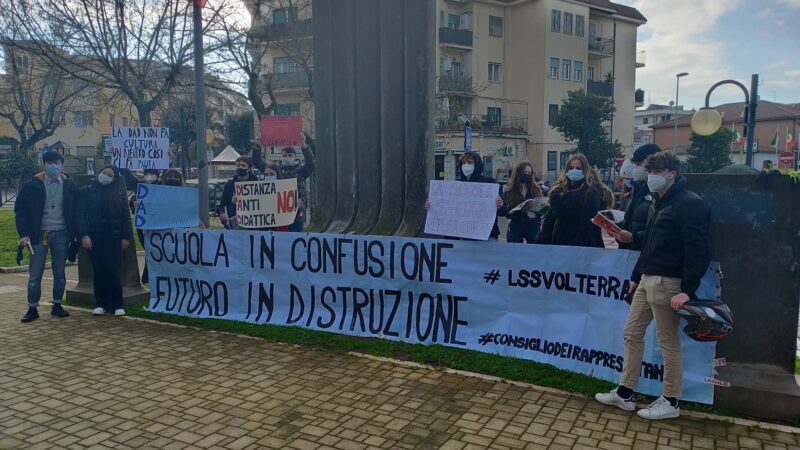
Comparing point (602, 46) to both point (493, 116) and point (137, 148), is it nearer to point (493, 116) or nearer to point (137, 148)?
point (493, 116)

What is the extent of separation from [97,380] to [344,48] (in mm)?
5594

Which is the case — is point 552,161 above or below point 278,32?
below

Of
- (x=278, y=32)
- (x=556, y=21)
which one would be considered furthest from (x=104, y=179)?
(x=556, y=21)

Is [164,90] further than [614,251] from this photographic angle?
Yes

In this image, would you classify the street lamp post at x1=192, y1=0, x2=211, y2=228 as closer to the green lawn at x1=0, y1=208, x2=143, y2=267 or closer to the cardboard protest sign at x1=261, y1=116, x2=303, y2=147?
the green lawn at x1=0, y1=208, x2=143, y2=267

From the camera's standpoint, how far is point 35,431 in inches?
194

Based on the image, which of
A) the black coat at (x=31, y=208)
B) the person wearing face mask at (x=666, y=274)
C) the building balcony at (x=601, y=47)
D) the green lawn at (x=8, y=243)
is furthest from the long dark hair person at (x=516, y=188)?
the building balcony at (x=601, y=47)

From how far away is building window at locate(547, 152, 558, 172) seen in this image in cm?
5122

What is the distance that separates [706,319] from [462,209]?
297cm

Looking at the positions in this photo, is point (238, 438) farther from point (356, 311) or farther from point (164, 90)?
point (164, 90)

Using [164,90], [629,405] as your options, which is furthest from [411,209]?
[164,90]

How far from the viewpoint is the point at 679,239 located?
4.82 metres

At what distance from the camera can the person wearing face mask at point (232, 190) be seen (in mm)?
10234

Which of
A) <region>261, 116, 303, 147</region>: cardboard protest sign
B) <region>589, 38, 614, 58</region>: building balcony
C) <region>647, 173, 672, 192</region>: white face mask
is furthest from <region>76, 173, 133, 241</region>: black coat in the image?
<region>589, 38, 614, 58</region>: building balcony
